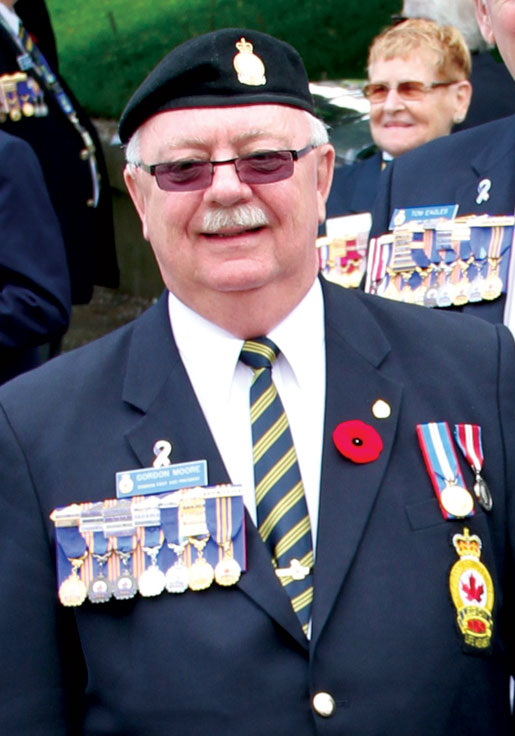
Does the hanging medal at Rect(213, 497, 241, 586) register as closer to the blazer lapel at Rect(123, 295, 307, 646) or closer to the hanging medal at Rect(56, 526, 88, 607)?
the blazer lapel at Rect(123, 295, 307, 646)

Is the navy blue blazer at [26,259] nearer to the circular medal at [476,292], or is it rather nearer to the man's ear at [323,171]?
the circular medal at [476,292]

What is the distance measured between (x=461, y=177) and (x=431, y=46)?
3.79 feet

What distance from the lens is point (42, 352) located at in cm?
505

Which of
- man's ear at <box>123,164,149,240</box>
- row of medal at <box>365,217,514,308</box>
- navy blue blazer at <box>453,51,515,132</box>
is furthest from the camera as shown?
navy blue blazer at <box>453,51,515,132</box>

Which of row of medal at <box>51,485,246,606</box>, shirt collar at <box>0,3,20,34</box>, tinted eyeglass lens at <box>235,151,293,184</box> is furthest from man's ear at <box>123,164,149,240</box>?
shirt collar at <box>0,3,20,34</box>

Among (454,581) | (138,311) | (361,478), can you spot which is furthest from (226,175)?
(138,311)

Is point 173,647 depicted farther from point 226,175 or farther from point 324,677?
point 226,175

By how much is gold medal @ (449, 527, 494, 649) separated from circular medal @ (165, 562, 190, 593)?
0.44m

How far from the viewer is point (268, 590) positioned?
219 cm

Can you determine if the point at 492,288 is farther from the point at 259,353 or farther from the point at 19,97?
the point at 19,97

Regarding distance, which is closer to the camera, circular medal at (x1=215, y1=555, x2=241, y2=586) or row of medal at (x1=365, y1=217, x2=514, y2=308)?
circular medal at (x1=215, y1=555, x2=241, y2=586)

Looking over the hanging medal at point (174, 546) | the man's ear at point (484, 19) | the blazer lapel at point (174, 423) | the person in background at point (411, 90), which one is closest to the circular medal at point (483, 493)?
the blazer lapel at point (174, 423)

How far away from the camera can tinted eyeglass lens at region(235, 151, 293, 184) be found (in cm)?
227

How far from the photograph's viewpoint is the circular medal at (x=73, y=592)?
2234 mm
